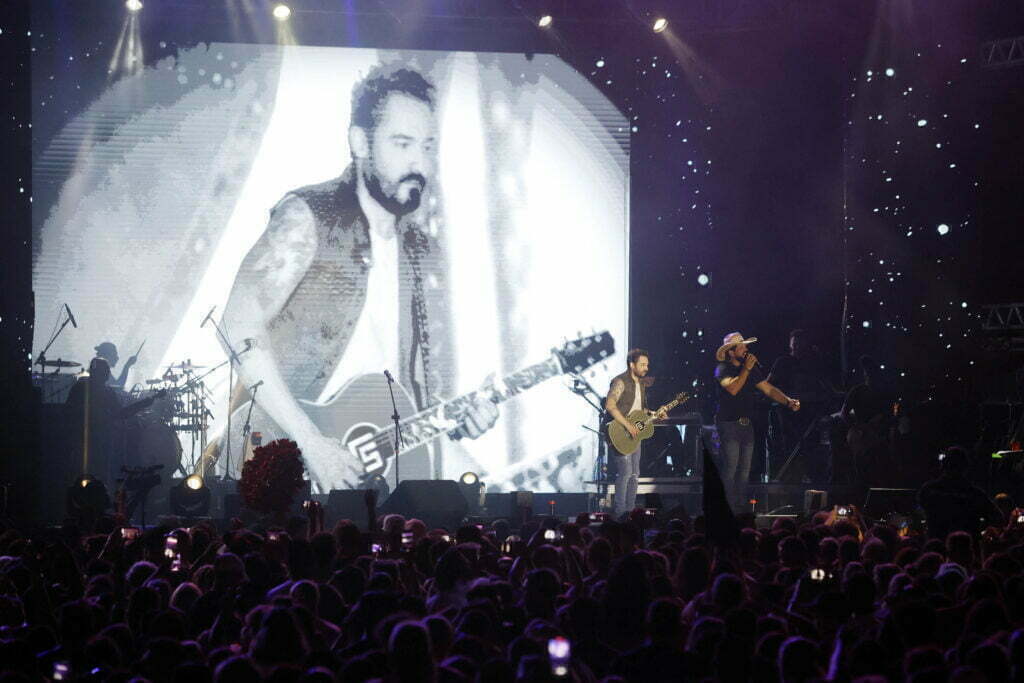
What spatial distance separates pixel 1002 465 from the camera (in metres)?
12.7

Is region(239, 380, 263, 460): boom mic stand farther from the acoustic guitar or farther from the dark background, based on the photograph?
the acoustic guitar


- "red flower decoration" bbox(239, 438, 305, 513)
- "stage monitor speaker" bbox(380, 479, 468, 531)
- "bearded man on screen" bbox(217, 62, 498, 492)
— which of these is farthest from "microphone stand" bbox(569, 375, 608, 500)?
"red flower decoration" bbox(239, 438, 305, 513)

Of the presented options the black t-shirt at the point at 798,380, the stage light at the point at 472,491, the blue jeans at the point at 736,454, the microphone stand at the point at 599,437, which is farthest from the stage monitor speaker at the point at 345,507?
the black t-shirt at the point at 798,380

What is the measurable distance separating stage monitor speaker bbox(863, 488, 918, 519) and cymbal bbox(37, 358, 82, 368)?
360 inches

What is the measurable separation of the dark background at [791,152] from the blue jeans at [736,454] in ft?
10.7

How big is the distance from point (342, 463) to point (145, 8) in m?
6.05

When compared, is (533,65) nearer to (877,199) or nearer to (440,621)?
→ (877,199)

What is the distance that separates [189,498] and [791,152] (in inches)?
346

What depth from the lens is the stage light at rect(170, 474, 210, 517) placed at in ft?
37.8

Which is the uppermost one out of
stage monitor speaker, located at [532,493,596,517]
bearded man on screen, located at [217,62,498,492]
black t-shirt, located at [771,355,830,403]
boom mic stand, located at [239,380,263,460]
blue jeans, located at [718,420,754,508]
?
bearded man on screen, located at [217,62,498,492]

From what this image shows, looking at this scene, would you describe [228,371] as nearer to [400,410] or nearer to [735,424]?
[400,410]

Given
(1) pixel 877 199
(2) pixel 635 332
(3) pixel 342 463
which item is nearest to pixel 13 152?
(3) pixel 342 463

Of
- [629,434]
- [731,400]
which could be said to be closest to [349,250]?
[629,434]

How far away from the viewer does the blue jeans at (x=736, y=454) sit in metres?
11.5
